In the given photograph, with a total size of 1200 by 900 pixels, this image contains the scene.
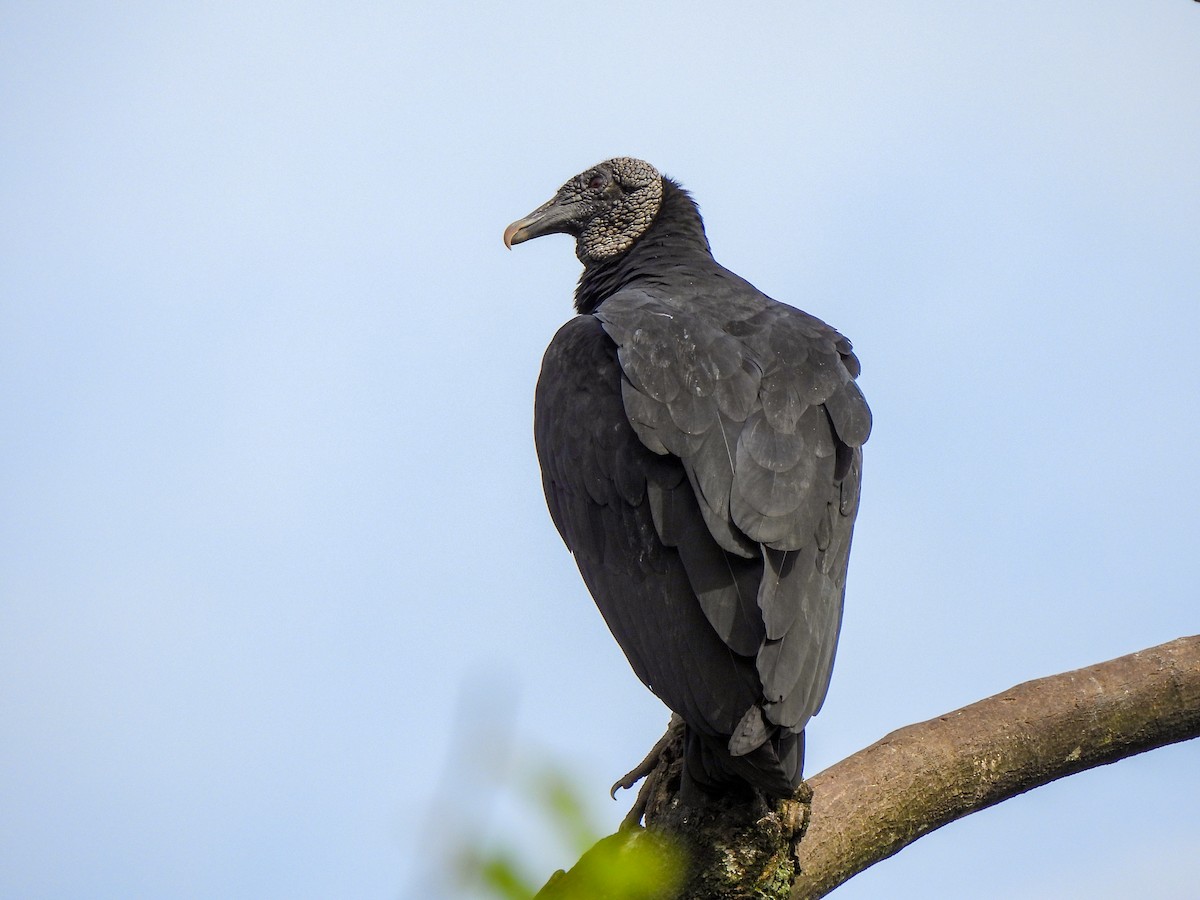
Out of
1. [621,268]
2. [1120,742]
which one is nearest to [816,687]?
[1120,742]

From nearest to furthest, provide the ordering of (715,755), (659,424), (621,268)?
1. (715,755)
2. (659,424)
3. (621,268)

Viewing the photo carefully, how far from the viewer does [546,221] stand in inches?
223

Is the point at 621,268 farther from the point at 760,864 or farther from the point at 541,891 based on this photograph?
the point at 541,891

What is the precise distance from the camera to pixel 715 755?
3.01 m

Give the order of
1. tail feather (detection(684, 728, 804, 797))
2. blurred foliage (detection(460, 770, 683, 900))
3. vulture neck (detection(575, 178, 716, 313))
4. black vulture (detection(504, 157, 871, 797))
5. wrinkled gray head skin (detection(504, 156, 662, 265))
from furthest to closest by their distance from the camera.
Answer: wrinkled gray head skin (detection(504, 156, 662, 265))
vulture neck (detection(575, 178, 716, 313))
black vulture (detection(504, 157, 871, 797))
tail feather (detection(684, 728, 804, 797))
blurred foliage (detection(460, 770, 683, 900))

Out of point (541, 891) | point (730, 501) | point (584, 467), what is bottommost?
point (541, 891)

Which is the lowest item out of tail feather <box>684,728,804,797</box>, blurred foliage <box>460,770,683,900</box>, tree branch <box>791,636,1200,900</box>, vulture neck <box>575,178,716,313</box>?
tree branch <box>791,636,1200,900</box>

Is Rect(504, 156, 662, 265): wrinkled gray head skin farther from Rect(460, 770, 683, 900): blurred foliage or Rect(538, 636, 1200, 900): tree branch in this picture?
Rect(460, 770, 683, 900): blurred foliage

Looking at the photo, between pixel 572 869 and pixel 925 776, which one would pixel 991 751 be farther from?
pixel 572 869

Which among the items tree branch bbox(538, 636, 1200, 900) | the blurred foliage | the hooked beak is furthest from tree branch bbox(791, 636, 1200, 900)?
the hooked beak

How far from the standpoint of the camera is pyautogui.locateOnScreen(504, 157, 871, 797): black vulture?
9.78 ft

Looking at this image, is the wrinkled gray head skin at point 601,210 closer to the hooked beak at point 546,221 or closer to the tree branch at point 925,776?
the hooked beak at point 546,221

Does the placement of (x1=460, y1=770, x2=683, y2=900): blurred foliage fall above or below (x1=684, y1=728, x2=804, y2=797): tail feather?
above

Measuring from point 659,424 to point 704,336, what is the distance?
1.45ft
